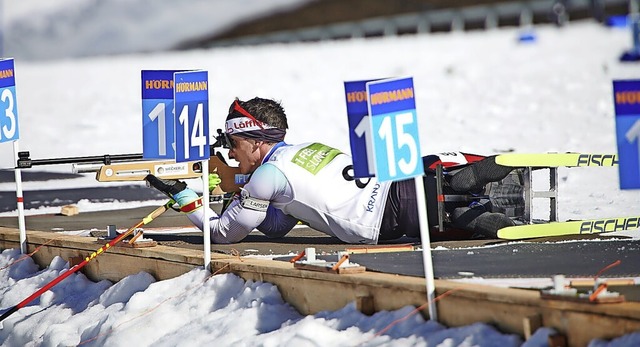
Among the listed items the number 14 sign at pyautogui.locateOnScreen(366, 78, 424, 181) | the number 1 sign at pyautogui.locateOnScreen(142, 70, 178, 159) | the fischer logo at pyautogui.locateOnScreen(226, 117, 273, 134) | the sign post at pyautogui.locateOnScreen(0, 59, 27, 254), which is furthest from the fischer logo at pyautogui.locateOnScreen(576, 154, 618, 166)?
the sign post at pyautogui.locateOnScreen(0, 59, 27, 254)

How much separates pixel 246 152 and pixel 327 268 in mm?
2168

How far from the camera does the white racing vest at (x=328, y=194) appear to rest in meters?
8.40

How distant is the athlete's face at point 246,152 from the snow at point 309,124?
3.55ft

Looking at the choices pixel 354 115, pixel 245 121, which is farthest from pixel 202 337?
pixel 245 121

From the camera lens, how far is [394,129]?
6027mm

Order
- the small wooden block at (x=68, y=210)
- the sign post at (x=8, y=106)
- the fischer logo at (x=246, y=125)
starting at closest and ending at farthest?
the fischer logo at (x=246, y=125) < the sign post at (x=8, y=106) < the small wooden block at (x=68, y=210)

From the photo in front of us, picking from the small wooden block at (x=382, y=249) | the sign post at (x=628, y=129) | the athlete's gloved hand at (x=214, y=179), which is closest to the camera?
the sign post at (x=628, y=129)

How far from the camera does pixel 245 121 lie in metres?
8.71

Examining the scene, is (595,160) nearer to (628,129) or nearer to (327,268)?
(327,268)

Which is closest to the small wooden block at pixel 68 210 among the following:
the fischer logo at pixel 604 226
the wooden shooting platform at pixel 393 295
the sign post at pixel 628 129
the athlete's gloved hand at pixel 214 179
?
the wooden shooting platform at pixel 393 295

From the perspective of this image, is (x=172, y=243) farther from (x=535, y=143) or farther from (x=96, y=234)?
(x=535, y=143)

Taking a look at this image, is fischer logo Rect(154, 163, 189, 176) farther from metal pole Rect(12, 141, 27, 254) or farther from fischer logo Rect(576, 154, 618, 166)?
fischer logo Rect(576, 154, 618, 166)

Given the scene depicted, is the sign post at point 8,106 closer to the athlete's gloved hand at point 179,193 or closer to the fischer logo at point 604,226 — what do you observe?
the athlete's gloved hand at point 179,193

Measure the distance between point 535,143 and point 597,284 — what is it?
43.9ft
